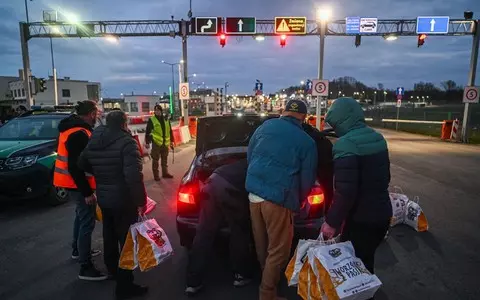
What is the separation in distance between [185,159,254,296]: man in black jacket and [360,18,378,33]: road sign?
1783 centimetres

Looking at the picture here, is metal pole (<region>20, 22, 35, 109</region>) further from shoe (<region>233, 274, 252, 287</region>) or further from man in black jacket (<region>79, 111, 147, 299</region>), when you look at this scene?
shoe (<region>233, 274, 252, 287</region>)

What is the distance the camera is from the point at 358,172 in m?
2.57

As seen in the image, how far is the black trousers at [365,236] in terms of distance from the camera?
271 cm

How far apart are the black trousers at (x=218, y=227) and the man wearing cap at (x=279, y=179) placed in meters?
0.39

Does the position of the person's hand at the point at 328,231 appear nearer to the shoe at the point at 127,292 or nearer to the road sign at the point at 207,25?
the shoe at the point at 127,292

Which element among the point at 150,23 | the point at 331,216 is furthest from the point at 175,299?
the point at 150,23

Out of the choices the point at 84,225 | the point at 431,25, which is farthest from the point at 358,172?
the point at 431,25

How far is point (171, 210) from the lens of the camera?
6473mm

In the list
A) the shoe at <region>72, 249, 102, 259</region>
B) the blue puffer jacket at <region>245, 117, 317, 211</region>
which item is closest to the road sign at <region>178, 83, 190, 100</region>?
the shoe at <region>72, 249, 102, 259</region>

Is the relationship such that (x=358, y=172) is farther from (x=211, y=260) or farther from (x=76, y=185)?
(x=76, y=185)

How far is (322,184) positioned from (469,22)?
20208 millimetres

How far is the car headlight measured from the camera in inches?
236

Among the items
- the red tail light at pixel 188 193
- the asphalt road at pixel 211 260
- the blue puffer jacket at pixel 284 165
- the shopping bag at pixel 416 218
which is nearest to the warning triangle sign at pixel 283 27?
the asphalt road at pixel 211 260

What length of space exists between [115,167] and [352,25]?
59.5ft
